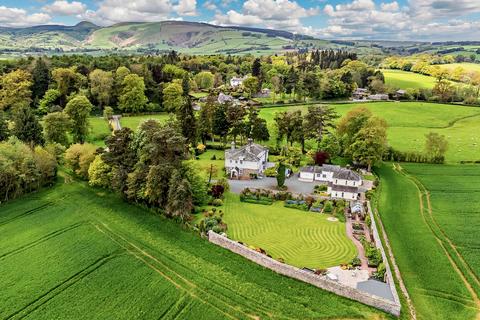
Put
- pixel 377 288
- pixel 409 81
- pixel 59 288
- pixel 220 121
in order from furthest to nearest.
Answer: pixel 409 81
pixel 220 121
pixel 59 288
pixel 377 288

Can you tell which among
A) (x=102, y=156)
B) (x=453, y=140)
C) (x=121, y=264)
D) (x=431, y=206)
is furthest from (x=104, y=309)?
(x=453, y=140)

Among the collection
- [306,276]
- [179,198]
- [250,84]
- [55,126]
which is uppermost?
[250,84]

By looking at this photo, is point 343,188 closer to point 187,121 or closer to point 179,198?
point 179,198

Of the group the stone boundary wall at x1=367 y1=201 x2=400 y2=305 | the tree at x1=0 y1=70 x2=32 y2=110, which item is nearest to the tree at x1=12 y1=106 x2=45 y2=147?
the tree at x1=0 y1=70 x2=32 y2=110

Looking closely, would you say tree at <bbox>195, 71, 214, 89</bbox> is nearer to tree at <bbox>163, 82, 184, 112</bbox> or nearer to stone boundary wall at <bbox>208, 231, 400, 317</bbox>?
tree at <bbox>163, 82, 184, 112</bbox>

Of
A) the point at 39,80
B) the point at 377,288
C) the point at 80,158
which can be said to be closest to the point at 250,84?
the point at 39,80

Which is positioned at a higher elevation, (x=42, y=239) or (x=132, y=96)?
(x=132, y=96)
